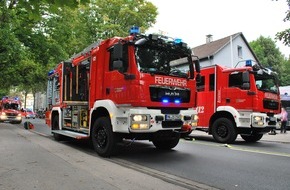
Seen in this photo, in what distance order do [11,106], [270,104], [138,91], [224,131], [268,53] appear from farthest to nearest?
[268,53] < [11,106] < [224,131] < [270,104] < [138,91]

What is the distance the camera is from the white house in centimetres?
3431

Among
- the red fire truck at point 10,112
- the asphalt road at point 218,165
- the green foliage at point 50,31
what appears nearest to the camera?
the asphalt road at point 218,165

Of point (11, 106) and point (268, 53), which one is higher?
point (268, 53)

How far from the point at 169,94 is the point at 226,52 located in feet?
94.5

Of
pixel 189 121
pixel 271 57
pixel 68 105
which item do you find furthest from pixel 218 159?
pixel 271 57

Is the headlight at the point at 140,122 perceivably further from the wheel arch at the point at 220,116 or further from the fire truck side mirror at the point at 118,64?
the wheel arch at the point at 220,116

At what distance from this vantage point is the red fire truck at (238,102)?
12.3 metres

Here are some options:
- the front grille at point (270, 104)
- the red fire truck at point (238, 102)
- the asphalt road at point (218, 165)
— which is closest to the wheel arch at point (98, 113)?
the asphalt road at point (218, 165)

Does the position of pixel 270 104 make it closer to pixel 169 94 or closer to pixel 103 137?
pixel 169 94

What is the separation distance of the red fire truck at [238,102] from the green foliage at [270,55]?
41.0 meters

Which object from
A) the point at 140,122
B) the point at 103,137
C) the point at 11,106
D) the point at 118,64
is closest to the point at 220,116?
the point at 103,137

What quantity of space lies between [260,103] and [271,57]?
43498 mm

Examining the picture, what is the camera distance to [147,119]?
8.05m

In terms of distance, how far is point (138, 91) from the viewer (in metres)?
8.03
